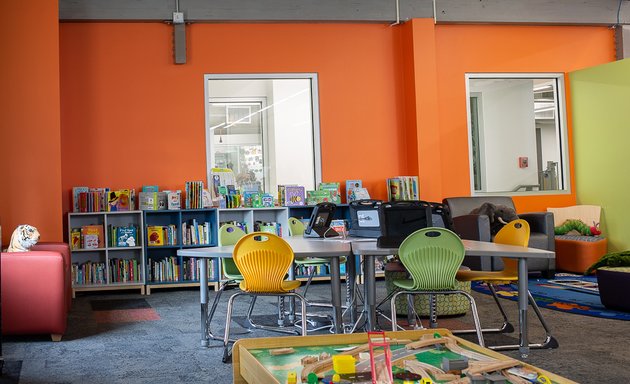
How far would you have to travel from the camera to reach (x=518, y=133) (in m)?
10.7

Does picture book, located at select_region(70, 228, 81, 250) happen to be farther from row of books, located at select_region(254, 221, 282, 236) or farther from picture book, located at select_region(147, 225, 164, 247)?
row of books, located at select_region(254, 221, 282, 236)

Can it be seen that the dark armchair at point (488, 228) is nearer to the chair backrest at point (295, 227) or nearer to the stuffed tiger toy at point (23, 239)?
the chair backrest at point (295, 227)

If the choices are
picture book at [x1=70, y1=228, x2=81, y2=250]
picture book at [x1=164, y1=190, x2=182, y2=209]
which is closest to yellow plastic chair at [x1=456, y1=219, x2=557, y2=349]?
picture book at [x1=164, y1=190, x2=182, y2=209]

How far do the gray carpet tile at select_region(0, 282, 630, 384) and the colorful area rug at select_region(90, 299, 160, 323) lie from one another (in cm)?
11

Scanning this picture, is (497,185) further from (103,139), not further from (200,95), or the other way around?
(103,139)

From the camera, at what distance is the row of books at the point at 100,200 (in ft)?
28.8

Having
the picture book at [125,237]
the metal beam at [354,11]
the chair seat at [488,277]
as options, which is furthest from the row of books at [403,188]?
the chair seat at [488,277]

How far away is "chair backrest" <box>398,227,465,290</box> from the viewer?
15.4 feet

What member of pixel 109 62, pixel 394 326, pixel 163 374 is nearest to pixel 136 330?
pixel 163 374

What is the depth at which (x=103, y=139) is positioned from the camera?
9.18 metres

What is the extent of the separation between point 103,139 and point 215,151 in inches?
55.2

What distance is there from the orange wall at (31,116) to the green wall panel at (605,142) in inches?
279

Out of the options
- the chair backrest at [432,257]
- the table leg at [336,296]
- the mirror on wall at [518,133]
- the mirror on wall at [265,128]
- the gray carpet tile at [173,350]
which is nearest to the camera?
the gray carpet tile at [173,350]

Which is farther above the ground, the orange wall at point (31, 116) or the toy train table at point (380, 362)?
the orange wall at point (31, 116)
